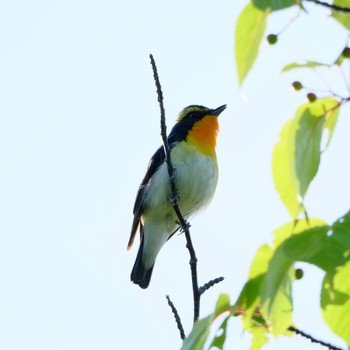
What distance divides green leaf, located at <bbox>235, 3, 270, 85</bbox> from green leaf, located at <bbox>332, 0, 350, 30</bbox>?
0.76 ft

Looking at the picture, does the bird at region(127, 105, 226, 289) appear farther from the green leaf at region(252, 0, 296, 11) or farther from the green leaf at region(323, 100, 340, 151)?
the green leaf at region(252, 0, 296, 11)

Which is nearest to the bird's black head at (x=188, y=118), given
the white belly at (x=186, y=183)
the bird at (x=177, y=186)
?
the bird at (x=177, y=186)

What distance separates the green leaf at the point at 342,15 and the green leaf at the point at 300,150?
0.55 feet

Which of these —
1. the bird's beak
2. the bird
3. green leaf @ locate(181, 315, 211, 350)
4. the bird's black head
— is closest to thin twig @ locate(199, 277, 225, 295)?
green leaf @ locate(181, 315, 211, 350)

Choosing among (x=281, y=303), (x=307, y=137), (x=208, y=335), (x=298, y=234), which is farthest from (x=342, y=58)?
(x=208, y=335)

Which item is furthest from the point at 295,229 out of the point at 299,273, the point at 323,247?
the point at 299,273

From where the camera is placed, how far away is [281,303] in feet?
4.53

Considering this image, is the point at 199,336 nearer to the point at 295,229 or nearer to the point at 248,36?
the point at 295,229

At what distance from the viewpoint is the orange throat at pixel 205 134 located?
7840mm

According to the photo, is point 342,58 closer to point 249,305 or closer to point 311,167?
point 311,167

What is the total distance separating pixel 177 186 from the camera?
750cm

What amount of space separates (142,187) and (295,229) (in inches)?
264

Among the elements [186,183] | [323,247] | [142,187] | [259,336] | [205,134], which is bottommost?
[259,336]

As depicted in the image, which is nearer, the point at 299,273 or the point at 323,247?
the point at 323,247
